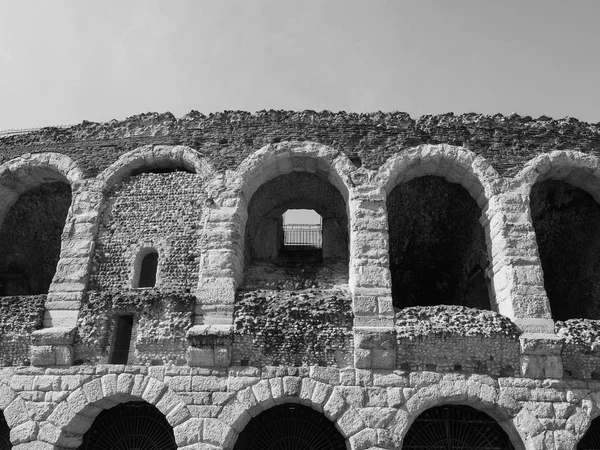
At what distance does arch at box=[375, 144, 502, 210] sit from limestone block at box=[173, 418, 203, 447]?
171 inches

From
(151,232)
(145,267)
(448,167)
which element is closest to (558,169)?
(448,167)

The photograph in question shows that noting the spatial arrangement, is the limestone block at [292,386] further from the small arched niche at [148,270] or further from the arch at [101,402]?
the small arched niche at [148,270]

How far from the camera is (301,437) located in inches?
281

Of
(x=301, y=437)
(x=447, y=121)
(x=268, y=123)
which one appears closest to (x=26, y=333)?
(x=301, y=437)

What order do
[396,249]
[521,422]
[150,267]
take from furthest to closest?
[396,249] < [150,267] < [521,422]

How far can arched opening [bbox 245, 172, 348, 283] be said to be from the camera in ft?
32.2

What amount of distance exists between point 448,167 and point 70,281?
6.13 m

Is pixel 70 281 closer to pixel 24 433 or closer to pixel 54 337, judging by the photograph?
pixel 54 337

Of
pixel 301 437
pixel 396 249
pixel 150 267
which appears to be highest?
pixel 396 249

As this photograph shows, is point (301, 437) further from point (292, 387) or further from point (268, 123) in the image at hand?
point (268, 123)

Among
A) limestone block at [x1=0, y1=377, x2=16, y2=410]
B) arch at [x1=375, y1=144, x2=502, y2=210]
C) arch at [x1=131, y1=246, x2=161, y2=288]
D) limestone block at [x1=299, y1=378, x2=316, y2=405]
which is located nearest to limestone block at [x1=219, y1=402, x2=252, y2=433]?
limestone block at [x1=299, y1=378, x2=316, y2=405]

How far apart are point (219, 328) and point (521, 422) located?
4044mm

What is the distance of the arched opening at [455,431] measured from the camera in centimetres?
699

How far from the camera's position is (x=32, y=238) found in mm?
10250
